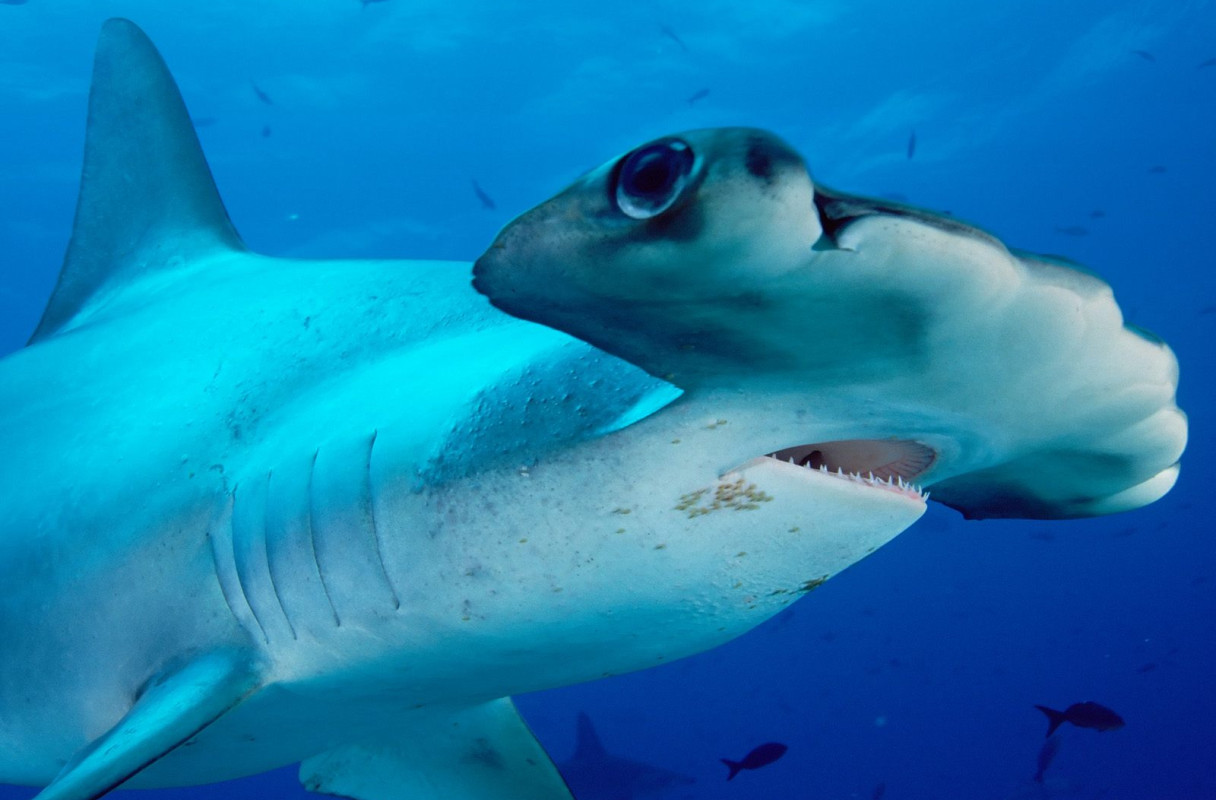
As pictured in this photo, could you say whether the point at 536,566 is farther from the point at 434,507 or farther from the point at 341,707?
the point at 341,707

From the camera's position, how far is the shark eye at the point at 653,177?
0.83 metres

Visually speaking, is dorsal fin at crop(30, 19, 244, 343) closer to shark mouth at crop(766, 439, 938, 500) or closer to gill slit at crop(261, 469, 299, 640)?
gill slit at crop(261, 469, 299, 640)

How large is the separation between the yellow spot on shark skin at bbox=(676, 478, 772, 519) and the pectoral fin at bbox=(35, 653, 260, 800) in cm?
118

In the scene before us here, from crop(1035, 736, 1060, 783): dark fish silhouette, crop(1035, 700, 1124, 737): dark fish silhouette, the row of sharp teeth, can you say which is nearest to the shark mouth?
the row of sharp teeth

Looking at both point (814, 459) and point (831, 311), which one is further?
point (814, 459)

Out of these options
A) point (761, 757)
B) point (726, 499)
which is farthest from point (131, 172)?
point (761, 757)

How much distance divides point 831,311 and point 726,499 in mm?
486

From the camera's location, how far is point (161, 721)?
172cm

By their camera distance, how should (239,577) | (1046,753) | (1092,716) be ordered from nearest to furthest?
(239,577)
(1092,716)
(1046,753)

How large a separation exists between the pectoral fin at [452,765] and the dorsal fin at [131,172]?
204 centimetres

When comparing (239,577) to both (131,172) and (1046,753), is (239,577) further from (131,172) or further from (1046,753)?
(1046,753)

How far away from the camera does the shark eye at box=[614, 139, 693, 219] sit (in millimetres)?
834

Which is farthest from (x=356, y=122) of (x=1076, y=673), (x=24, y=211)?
(x=1076, y=673)

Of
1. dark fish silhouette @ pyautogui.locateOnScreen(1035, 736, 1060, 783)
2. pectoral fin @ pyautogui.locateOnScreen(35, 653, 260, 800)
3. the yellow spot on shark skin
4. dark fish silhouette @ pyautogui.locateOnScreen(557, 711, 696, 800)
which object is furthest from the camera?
dark fish silhouette @ pyautogui.locateOnScreen(557, 711, 696, 800)
